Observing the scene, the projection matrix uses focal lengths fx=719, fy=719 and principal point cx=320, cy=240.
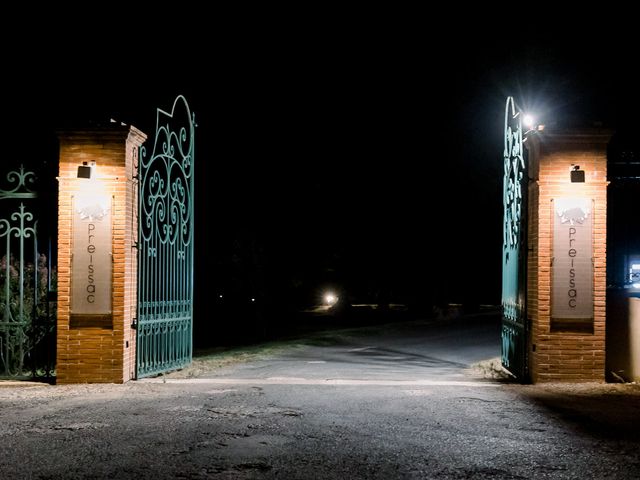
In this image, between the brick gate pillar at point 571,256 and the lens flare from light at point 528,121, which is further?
the lens flare from light at point 528,121

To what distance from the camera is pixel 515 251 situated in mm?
11602

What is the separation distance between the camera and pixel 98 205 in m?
10.4

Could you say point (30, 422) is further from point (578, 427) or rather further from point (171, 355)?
point (578, 427)

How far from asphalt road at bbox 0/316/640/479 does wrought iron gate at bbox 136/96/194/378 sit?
0.66m

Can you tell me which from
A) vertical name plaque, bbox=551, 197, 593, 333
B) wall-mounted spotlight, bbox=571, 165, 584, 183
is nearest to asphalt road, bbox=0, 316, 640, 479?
vertical name plaque, bbox=551, 197, 593, 333

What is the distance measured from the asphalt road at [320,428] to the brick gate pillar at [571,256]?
18.6 inches

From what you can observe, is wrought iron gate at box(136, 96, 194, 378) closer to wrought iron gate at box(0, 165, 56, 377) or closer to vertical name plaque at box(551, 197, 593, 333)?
wrought iron gate at box(0, 165, 56, 377)

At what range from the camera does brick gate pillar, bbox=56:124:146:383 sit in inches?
410

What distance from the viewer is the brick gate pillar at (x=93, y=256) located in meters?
10.4

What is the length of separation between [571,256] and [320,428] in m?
5.00

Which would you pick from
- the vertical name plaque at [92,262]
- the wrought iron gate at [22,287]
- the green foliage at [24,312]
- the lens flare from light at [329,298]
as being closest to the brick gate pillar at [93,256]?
the vertical name plaque at [92,262]

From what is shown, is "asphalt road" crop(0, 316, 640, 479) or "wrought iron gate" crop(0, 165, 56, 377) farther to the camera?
"wrought iron gate" crop(0, 165, 56, 377)

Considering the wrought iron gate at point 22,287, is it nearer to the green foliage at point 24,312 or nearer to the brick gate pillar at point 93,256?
the green foliage at point 24,312

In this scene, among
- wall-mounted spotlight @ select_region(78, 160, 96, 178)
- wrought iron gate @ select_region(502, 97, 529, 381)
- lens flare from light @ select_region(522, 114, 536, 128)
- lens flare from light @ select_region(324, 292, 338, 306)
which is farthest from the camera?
lens flare from light @ select_region(324, 292, 338, 306)
